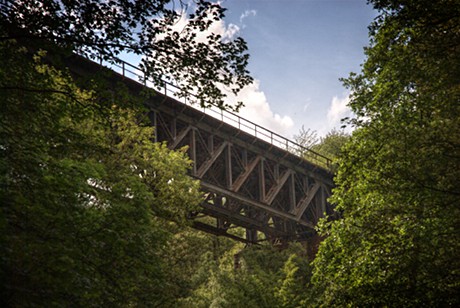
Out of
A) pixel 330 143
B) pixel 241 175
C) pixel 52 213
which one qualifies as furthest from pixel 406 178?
pixel 330 143

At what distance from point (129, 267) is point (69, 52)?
559 centimetres

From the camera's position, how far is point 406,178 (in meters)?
12.2

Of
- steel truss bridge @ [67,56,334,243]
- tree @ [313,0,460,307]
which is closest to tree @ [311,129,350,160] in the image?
steel truss bridge @ [67,56,334,243]

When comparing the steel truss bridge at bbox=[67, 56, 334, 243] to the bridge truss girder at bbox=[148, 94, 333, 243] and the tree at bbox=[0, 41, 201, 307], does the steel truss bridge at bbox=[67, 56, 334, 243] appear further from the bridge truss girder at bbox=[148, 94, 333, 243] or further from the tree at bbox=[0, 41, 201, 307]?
the tree at bbox=[0, 41, 201, 307]

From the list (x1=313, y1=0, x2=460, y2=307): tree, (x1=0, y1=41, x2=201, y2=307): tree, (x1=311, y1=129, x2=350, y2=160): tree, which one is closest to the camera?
(x1=0, y1=41, x2=201, y2=307): tree

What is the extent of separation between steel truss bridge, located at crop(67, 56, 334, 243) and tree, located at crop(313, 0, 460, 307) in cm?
929

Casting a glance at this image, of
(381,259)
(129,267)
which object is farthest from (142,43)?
(381,259)

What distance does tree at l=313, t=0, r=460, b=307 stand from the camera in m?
11.0

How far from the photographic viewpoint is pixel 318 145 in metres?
66.0

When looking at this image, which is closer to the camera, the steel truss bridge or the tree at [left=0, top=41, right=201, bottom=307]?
the tree at [left=0, top=41, right=201, bottom=307]

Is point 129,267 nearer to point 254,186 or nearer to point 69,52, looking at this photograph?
point 69,52

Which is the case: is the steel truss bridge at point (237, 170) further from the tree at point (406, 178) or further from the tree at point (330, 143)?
the tree at point (330, 143)

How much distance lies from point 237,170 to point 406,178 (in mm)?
19202

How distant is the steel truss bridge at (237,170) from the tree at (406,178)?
9.29 m
